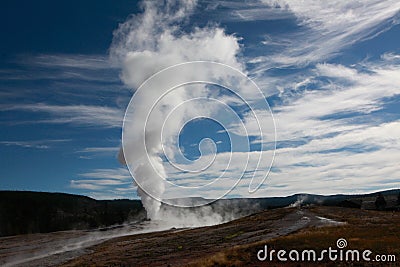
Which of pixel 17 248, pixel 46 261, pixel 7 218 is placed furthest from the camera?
pixel 7 218

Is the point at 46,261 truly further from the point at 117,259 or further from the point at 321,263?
the point at 321,263

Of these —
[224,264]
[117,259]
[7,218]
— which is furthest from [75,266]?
[7,218]

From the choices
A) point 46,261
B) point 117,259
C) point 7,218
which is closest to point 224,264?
point 117,259

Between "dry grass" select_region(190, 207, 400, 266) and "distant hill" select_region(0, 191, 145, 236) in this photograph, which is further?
"distant hill" select_region(0, 191, 145, 236)

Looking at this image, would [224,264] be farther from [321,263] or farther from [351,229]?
[351,229]

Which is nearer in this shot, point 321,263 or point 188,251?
point 321,263

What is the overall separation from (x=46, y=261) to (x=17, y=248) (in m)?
30.0

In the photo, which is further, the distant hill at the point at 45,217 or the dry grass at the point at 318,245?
the distant hill at the point at 45,217

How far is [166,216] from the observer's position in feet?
402

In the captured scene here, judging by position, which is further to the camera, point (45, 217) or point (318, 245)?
point (45, 217)

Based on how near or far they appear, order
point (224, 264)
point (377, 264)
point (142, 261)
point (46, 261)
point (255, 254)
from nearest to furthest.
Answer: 1. point (377, 264)
2. point (224, 264)
3. point (255, 254)
4. point (142, 261)
5. point (46, 261)

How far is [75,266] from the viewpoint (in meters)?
45.5

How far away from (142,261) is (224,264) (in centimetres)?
1210

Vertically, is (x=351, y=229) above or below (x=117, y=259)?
above
